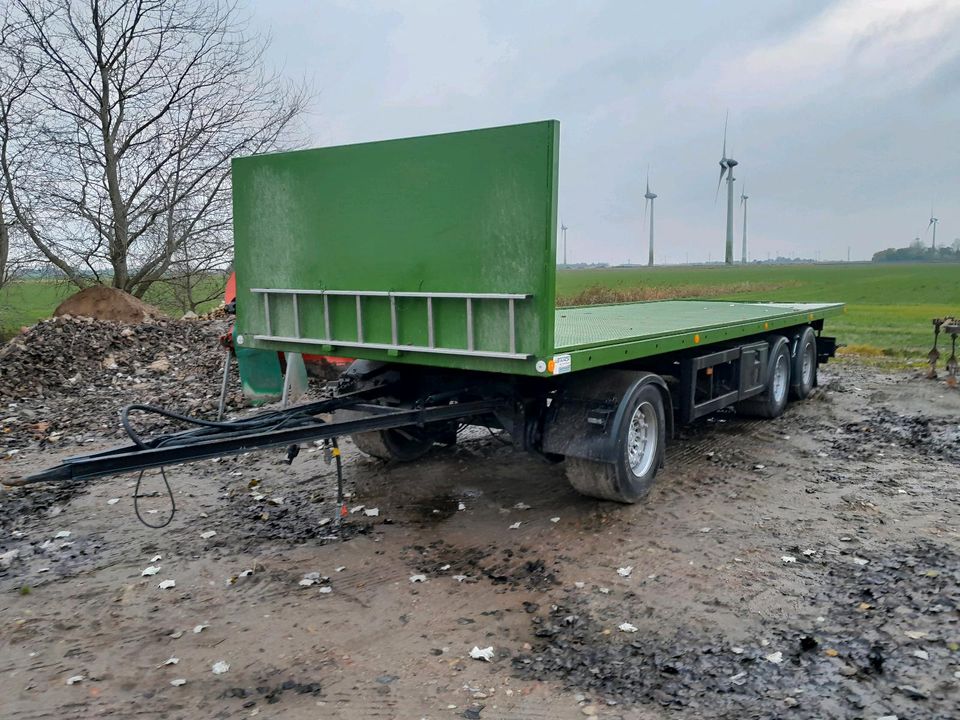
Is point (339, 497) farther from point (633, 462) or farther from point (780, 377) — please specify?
point (780, 377)

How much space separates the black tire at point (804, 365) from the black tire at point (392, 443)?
5.54 meters

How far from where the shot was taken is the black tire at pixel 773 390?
30.6 feet

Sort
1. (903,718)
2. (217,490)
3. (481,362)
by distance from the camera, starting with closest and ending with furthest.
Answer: (903,718) < (481,362) < (217,490)

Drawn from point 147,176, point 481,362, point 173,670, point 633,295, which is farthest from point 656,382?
point 633,295

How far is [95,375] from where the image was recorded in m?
11.8

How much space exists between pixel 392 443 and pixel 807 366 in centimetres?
645

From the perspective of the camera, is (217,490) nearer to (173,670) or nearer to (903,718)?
(173,670)

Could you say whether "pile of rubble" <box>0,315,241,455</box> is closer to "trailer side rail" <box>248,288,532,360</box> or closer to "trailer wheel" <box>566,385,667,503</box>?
"trailer side rail" <box>248,288,532,360</box>

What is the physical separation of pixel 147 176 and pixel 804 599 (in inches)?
644

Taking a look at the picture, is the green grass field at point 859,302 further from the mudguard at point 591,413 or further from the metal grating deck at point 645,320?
the mudguard at point 591,413

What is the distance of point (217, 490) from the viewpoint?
6844 mm

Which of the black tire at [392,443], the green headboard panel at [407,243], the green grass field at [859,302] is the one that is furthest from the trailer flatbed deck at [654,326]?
the green grass field at [859,302]

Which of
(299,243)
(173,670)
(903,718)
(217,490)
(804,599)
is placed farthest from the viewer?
(217,490)

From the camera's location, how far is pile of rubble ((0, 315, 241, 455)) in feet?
31.6
